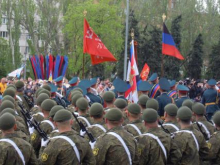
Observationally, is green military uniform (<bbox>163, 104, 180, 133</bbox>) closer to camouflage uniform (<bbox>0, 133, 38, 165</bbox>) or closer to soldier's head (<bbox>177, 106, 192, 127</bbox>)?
soldier's head (<bbox>177, 106, 192, 127</bbox>)

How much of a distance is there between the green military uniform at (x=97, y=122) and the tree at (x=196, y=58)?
3733 centimetres

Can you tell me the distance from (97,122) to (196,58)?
37652 millimetres

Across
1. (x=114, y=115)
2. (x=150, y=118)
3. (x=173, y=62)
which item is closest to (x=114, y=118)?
(x=114, y=115)

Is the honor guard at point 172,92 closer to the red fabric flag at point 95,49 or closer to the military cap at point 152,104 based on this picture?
the red fabric flag at point 95,49

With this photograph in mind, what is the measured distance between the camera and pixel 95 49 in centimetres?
1672

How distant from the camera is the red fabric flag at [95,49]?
655 inches

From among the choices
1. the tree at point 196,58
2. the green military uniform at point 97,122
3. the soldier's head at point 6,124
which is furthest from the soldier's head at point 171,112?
the tree at point 196,58

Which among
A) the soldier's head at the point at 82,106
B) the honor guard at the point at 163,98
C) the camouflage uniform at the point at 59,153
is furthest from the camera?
the honor guard at the point at 163,98

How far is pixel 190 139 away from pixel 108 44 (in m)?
33.5

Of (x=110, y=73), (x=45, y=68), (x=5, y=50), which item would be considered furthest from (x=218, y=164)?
(x=5, y=50)

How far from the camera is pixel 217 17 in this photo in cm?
4853

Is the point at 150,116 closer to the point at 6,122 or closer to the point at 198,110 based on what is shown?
the point at 198,110

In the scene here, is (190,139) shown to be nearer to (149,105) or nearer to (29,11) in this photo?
(149,105)

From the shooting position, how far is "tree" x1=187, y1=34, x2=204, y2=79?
144 ft
